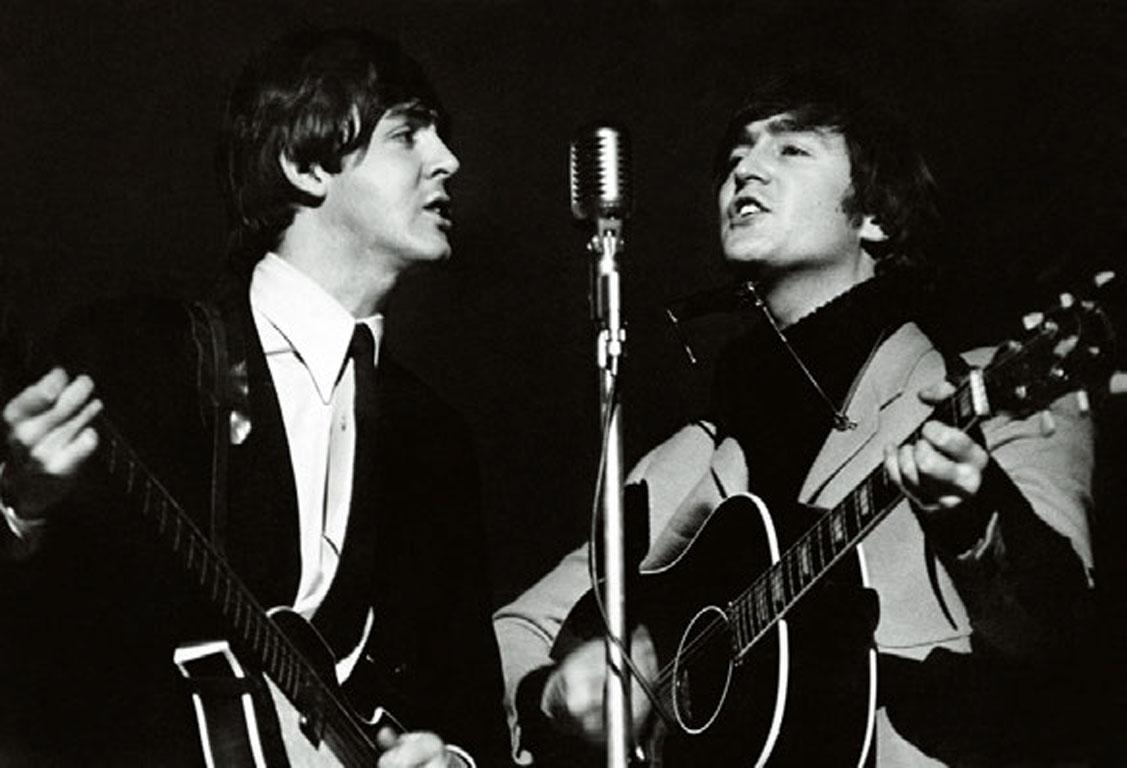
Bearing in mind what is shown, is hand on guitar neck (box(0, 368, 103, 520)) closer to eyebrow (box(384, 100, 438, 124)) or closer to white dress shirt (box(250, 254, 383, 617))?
white dress shirt (box(250, 254, 383, 617))

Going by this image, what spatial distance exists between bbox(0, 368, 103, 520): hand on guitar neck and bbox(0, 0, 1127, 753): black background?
489 mm

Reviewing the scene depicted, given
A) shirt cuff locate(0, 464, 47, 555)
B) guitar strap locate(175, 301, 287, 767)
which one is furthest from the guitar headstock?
shirt cuff locate(0, 464, 47, 555)

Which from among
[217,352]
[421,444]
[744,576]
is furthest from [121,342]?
[744,576]

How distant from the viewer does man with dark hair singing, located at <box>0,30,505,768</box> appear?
184 cm

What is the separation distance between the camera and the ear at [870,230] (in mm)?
2266

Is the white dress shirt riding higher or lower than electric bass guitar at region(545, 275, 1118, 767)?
higher

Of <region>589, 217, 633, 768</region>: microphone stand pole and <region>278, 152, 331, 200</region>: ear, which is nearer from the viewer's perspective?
<region>589, 217, 633, 768</region>: microphone stand pole

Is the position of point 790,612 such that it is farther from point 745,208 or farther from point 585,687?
point 745,208

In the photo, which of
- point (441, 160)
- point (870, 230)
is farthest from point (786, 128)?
point (441, 160)

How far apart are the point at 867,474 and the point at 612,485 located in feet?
1.63

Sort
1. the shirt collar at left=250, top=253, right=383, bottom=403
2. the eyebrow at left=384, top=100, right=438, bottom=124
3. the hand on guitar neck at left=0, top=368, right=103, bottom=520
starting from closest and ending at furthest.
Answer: the hand on guitar neck at left=0, top=368, right=103, bottom=520 → the shirt collar at left=250, top=253, right=383, bottom=403 → the eyebrow at left=384, top=100, right=438, bottom=124

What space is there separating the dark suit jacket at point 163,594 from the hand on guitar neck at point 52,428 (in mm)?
194

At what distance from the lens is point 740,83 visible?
2.39 meters

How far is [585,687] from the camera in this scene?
216 cm
